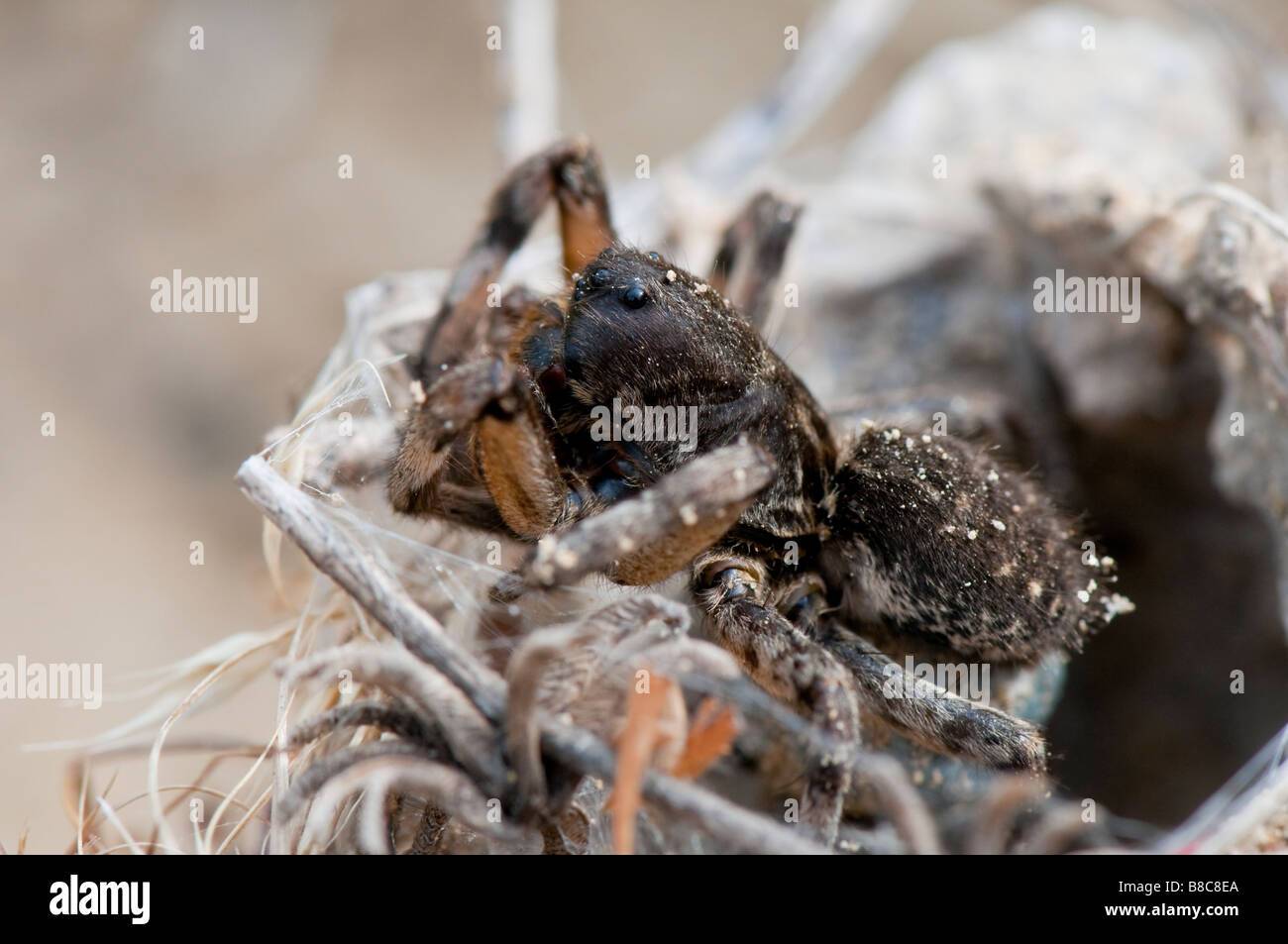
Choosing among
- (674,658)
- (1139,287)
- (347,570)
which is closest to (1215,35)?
(1139,287)

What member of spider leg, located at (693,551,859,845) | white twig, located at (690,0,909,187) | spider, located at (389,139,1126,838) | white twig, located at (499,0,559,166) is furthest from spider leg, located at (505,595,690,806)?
white twig, located at (690,0,909,187)

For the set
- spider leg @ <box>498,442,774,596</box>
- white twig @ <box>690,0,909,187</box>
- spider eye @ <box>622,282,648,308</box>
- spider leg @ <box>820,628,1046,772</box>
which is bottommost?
spider leg @ <box>820,628,1046,772</box>

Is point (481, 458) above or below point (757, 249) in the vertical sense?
below

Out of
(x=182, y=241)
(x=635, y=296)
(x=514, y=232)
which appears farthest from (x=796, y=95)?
(x=182, y=241)

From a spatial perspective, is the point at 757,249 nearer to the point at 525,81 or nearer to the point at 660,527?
the point at 525,81

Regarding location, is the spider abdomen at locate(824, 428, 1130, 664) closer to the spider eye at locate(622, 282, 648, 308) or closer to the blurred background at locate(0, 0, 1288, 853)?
the spider eye at locate(622, 282, 648, 308)

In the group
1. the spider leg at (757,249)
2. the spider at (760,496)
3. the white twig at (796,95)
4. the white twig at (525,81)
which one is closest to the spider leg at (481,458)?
the spider at (760,496)

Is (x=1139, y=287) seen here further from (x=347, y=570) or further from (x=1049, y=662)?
(x=347, y=570)

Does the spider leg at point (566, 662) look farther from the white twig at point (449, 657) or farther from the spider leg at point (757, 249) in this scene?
the spider leg at point (757, 249)
